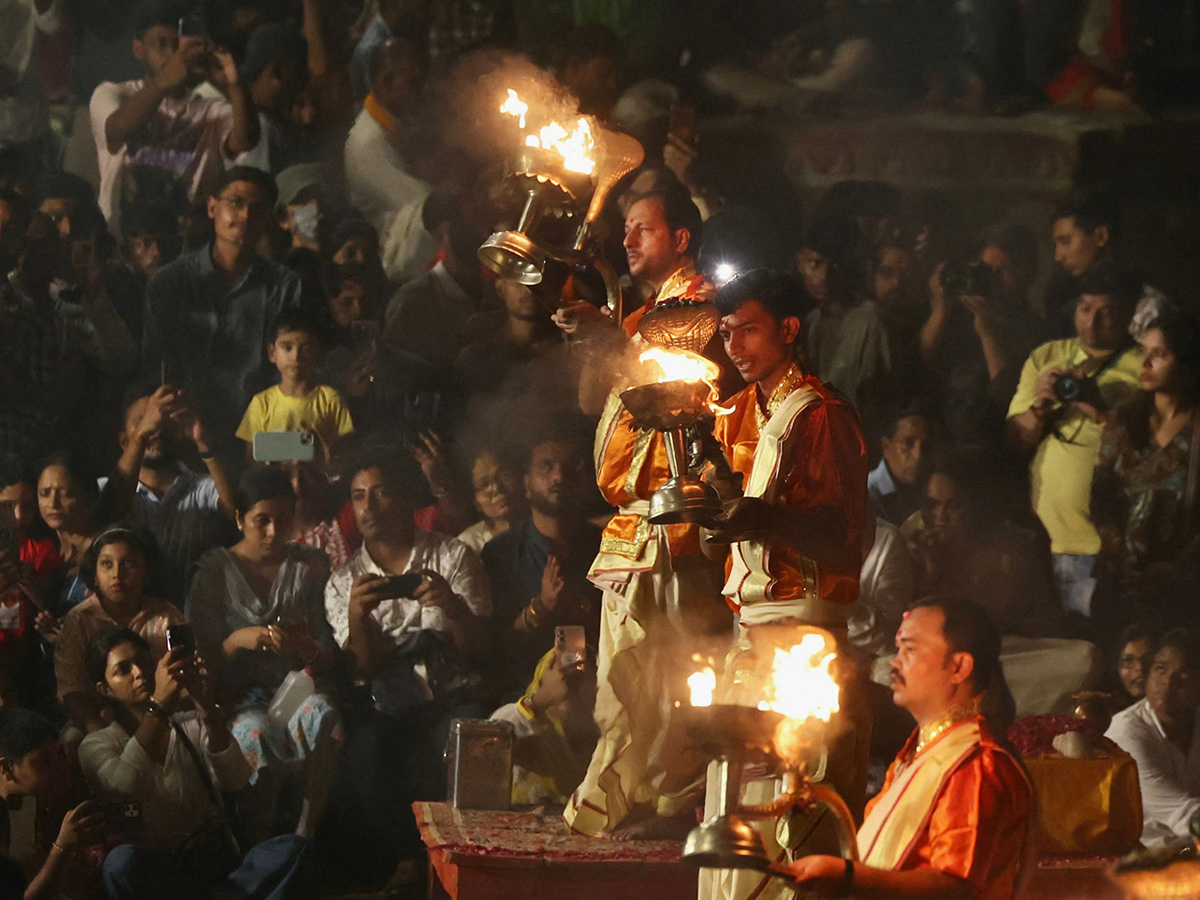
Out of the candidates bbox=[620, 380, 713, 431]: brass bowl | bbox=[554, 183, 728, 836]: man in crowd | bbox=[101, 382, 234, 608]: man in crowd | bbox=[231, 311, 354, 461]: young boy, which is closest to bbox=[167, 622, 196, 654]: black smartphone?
bbox=[101, 382, 234, 608]: man in crowd

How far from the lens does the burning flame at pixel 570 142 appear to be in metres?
4.36

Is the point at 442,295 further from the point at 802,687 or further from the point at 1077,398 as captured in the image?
the point at 802,687

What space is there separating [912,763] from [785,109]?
14.7 feet

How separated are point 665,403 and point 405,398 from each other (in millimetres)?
3743

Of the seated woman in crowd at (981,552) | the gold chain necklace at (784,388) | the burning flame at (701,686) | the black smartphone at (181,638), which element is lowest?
the black smartphone at (181,638)

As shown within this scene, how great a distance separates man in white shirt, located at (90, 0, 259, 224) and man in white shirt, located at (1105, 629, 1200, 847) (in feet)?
15.3

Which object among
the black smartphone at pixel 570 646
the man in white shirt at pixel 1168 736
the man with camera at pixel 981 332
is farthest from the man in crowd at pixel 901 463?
the black smartphone at pixel 570 646

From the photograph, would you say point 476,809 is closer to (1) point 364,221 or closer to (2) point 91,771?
(2) point 91,771

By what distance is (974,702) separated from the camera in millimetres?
3545

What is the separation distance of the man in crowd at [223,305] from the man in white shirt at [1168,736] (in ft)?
13.5

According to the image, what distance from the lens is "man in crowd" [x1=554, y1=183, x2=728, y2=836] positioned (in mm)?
5391

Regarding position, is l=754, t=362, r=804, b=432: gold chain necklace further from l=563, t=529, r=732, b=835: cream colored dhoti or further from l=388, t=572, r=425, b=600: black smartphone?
l=388, t=572, r=425, b=600: black smartphone

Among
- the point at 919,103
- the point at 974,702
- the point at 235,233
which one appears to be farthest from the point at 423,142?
the point at 974,702

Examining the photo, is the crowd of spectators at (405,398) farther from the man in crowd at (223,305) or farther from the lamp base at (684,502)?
the lamp base at (684,502)
